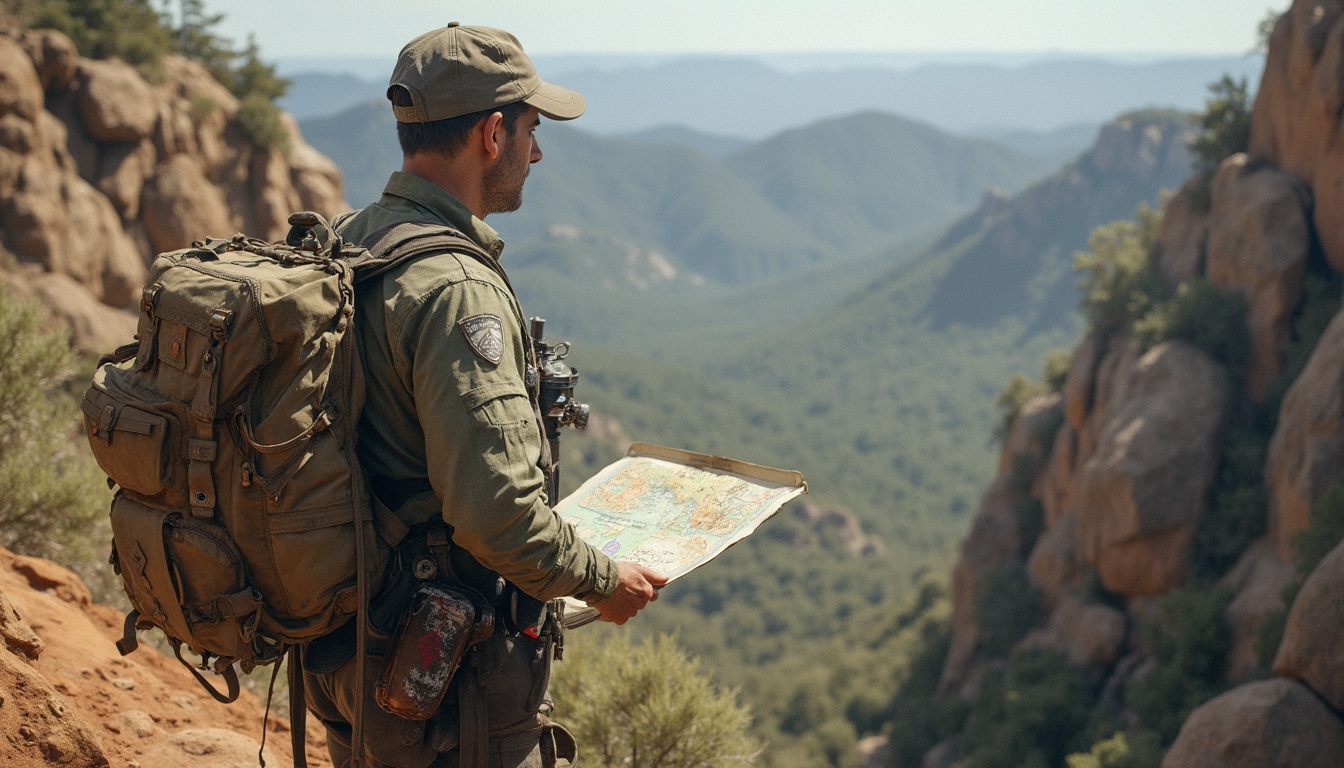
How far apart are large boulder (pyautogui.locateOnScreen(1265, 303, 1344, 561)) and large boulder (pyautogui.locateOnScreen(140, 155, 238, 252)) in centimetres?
2481

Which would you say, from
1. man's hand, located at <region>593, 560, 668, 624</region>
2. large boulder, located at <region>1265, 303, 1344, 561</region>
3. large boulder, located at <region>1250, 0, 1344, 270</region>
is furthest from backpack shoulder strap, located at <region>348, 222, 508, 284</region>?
large boulder, located at <region>1250, 0, 1344, 270</region>

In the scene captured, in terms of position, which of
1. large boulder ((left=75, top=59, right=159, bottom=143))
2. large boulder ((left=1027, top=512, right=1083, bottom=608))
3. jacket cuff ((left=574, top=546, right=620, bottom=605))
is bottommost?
large boulder ((left=1027, top=512, right=1083, bottom=608))

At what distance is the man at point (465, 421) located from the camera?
324 centimetres

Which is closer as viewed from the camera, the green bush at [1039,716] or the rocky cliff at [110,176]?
the rocky cliff at [110,176]

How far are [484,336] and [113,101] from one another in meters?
26.4

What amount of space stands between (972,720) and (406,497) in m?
30.0

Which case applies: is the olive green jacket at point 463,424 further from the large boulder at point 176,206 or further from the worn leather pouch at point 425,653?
the large boulder at point 176,206

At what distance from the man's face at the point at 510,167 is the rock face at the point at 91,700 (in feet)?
9.29

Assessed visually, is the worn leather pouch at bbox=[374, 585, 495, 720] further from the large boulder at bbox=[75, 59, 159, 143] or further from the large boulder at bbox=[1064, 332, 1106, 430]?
the large boulder at bbox=[1064, 332, 1106, 430]

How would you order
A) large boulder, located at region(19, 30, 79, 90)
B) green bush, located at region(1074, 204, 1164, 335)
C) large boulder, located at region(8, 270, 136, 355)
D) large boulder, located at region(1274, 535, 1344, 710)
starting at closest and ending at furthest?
large boulder, located at region(1274, 535, 1344, 710) < large boulder, located at region(8, 270, 136, 355) < large boulder, located at region(19, 30, 79, 90) < green bush, located at region(1074, 204, 1164, 335)

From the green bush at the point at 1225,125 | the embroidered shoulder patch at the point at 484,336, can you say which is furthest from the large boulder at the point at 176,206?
the green bush at the point at 1225,125

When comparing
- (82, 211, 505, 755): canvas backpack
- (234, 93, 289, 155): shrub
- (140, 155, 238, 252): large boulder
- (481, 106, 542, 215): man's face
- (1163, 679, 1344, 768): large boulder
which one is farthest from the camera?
(234, 93, 289, 155): shrub

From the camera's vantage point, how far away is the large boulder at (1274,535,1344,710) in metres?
10.3

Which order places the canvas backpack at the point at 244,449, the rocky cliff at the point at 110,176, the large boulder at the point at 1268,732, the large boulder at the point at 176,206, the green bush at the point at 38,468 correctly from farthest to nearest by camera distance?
the large boulder at the point at 176,206
the rocky cliff at the point at 110,176
the large boulder at the point at 1268,732
the green bush at the point at 38,468
the canvas backpack at the point at 244,449
